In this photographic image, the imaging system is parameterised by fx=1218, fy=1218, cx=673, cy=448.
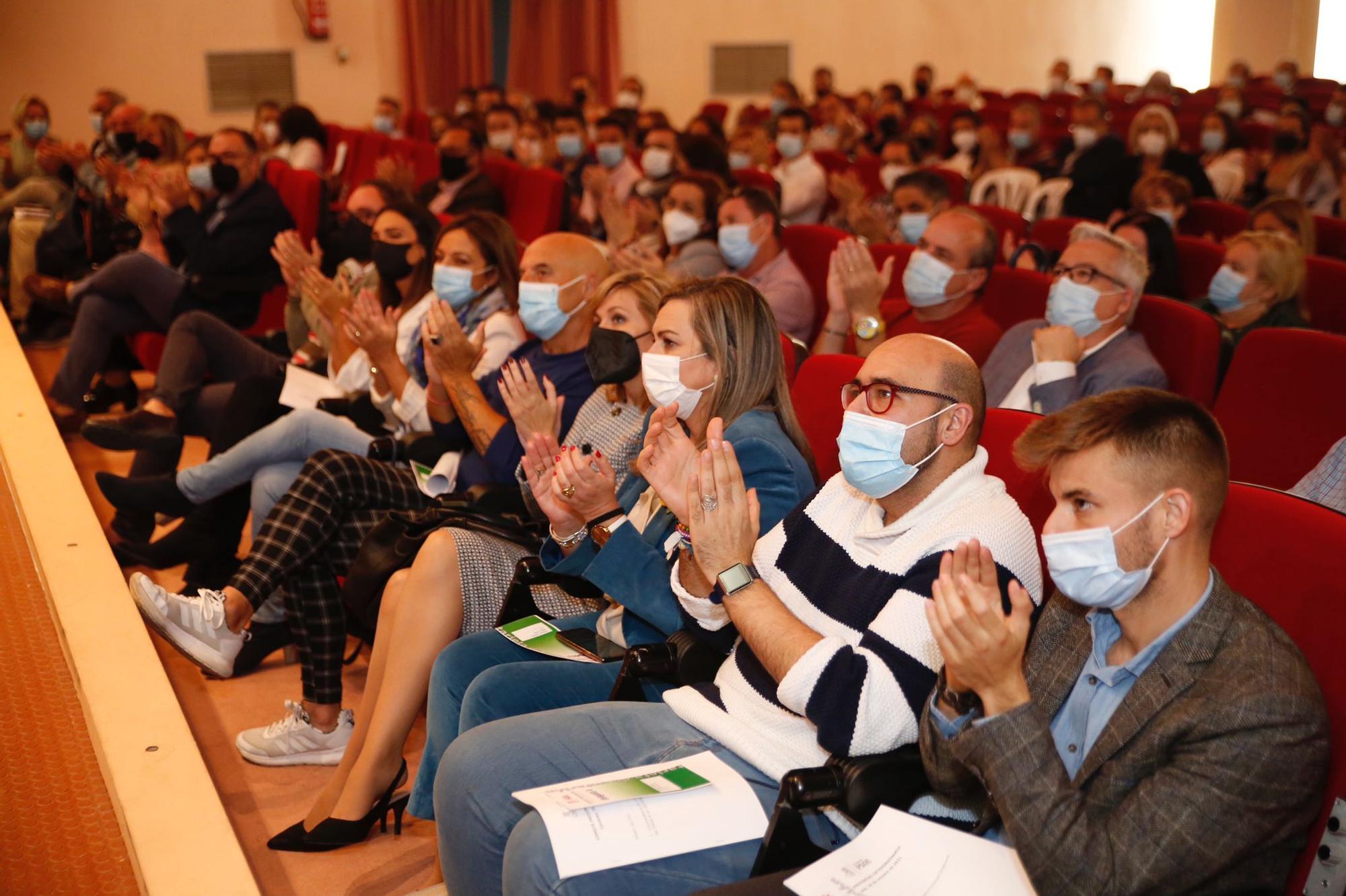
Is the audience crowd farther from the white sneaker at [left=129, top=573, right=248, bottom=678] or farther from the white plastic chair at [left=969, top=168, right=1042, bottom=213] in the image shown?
the white plastic chair at [left=969, top=168, right=1042, bottom=213]

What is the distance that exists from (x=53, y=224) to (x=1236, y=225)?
556 centimetres

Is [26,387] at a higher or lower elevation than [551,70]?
lower

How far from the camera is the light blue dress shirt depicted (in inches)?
58.1

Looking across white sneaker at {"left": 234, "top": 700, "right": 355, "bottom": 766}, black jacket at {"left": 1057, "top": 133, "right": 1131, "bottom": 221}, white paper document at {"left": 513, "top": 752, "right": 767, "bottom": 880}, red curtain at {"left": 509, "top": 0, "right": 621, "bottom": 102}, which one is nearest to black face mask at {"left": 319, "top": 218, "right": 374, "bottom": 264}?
white sneaker at {"left": 234, "top": 700, "right": 355, "bottom": 766}

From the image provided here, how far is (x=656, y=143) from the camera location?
7195 mm

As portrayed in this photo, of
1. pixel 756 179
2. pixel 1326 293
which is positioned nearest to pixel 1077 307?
pixel 1326 293

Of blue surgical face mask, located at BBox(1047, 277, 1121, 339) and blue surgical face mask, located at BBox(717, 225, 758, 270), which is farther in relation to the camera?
blue surgical face mask, located at BBox(717, 225, 758, 270)

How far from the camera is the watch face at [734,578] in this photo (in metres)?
1.80

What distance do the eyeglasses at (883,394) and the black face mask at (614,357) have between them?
31.8 inches

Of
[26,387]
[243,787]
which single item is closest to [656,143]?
[26,387]

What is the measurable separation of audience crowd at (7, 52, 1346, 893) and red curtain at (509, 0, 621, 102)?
25.1 ft

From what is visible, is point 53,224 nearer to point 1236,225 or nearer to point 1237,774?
point 1236,225

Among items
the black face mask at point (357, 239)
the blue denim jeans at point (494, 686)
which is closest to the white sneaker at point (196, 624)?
the blue denim jeans at point (494, 686)

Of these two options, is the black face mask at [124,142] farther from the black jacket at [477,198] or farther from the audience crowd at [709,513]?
the black jacket at [477,198]
